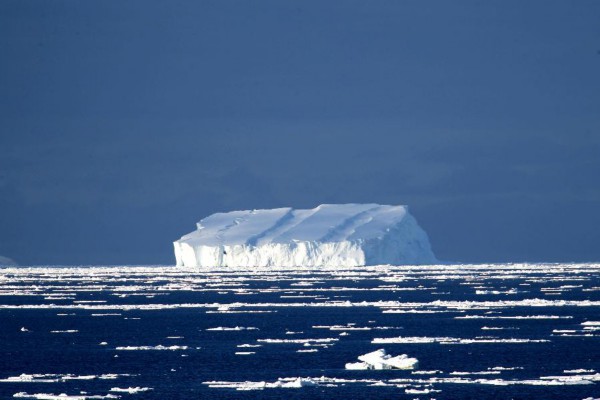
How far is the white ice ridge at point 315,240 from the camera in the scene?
391ft

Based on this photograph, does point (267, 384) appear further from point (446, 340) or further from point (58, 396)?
point (446, 340)

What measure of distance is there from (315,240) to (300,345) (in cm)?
8199

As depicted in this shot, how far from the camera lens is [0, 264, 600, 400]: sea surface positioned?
31.7m

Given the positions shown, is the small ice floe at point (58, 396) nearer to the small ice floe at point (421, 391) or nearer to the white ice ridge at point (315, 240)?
the small ice floe at point (421, 391)

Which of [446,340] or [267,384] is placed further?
[446,340]

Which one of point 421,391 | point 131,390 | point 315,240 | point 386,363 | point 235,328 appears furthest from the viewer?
point 315,240

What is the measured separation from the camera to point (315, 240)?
124375 mm

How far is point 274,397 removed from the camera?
100 feet

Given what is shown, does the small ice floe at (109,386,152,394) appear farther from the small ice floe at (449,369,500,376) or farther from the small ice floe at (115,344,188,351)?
the small ice floe at (115,344,188,351)

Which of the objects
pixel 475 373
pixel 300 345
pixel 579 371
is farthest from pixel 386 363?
pixel 300 345

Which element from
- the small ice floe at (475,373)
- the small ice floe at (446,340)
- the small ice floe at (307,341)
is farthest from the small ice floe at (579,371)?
the small ice floe at (307,341)

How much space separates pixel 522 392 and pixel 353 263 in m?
95.3

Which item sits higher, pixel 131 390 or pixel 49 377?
pixel 49 377

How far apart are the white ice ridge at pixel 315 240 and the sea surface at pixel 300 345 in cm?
4474
